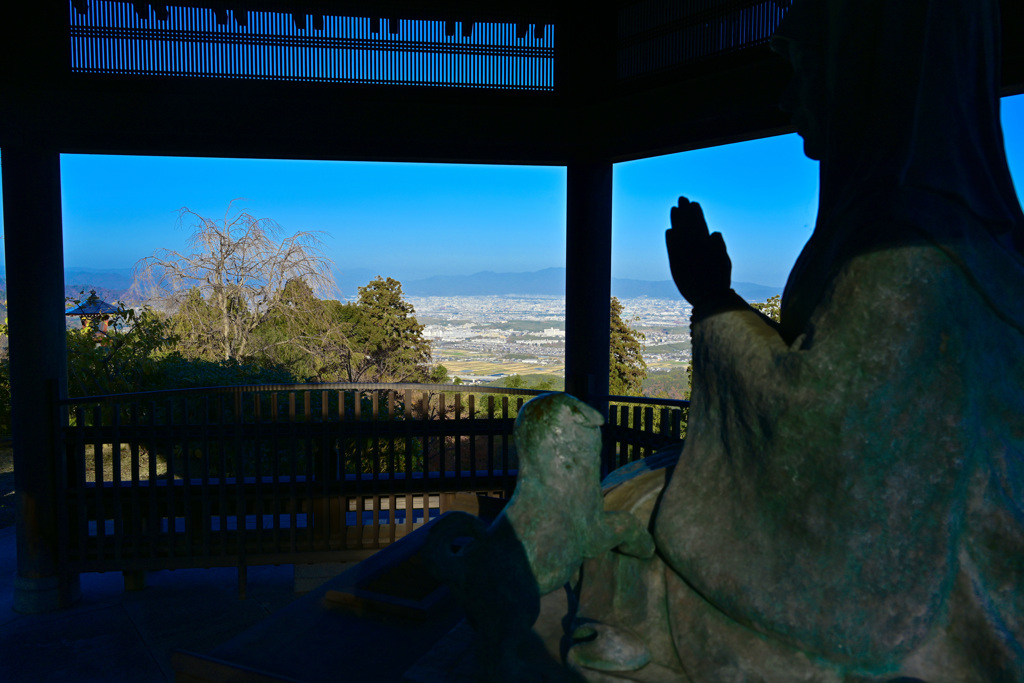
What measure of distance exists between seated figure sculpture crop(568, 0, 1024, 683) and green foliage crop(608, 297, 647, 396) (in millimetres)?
15650

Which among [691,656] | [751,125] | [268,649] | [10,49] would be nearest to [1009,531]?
[691,656]

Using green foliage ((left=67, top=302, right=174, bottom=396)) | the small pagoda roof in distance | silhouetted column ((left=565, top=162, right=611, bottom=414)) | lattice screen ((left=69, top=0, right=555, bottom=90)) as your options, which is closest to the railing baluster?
lattice screen ((left=69, top=0, right=555, bottom=90))

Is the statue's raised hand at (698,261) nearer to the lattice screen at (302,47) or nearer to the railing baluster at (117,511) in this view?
the lattice screen at (302,47)

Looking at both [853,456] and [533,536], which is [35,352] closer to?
[533,536]

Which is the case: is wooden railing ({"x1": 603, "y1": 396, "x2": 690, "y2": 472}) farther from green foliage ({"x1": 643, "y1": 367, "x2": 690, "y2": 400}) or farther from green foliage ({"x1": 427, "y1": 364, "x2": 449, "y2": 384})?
green foliage ({"x1": 643, "y1": 367, "x2": 690, "y2": 400})

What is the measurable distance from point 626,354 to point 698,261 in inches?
647

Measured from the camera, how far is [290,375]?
12.3 meters

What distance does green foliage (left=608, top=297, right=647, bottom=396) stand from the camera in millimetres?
17531

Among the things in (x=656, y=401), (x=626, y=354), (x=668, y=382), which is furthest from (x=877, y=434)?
(x=668, y=382)

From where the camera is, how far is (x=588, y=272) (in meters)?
5.69

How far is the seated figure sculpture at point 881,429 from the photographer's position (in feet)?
5.27

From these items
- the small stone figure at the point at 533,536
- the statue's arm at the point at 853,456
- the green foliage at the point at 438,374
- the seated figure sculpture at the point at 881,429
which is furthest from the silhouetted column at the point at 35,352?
the green foliage at the point at 438,374

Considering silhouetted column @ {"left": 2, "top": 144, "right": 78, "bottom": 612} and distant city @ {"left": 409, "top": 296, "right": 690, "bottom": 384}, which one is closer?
silhouetted column @ {"left": 2, "top": 144, "right": 78, "bottom": 612}

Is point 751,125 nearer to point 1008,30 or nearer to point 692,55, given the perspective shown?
point 692,55
